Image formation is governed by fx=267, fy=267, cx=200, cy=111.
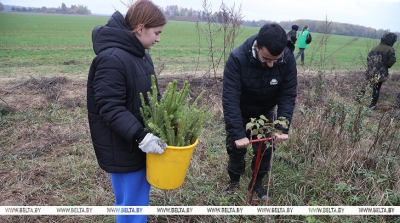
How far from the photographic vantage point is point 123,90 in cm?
154

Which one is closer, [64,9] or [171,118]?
[171,118]

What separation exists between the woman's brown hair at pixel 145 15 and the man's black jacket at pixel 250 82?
2.90ft

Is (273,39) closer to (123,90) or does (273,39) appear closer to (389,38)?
→ (123,90)

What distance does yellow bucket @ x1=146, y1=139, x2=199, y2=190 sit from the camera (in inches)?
63.2

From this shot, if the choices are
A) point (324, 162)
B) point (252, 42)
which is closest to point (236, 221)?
point (324, 162)

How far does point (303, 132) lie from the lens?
3.49 meters

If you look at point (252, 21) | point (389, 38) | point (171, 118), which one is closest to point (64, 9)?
point (252, 21)

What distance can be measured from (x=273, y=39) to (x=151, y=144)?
3.78ft

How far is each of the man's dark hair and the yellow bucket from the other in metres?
0.89

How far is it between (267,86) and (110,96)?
1.38m

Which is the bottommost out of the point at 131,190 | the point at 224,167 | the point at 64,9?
the point at 224,167

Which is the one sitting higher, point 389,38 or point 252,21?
point 252,21

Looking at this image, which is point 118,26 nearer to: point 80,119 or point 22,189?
point 22,189

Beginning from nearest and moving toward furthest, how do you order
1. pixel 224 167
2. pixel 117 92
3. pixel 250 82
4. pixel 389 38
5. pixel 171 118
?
pixel 117 92 → pixel 171 118 → pixel 250 82 → pixel 224 167 → pixel 389 38
